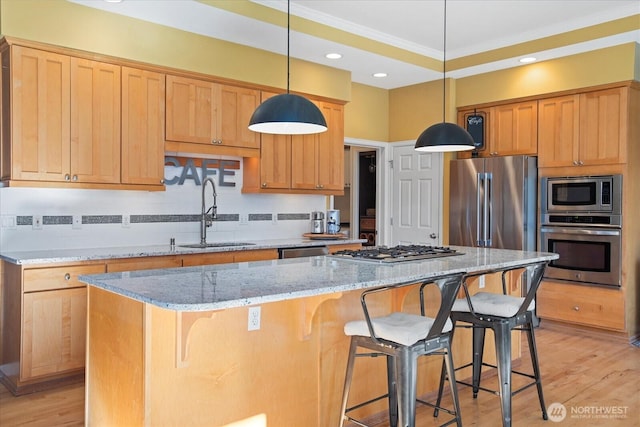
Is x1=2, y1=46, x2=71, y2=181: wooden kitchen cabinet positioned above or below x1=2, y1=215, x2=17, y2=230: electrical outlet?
above

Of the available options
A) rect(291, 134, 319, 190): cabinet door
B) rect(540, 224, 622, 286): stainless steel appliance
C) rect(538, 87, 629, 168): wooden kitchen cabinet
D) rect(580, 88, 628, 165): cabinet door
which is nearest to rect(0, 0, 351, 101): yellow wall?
rect(291, 134, 319, 190): cabinet door

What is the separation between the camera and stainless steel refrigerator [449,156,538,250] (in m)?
5.42

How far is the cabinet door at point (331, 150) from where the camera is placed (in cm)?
545

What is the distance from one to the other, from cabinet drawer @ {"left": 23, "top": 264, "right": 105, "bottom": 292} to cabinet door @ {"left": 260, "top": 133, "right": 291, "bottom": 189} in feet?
6.02

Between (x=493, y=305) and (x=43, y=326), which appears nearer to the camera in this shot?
(x=493, y=305)

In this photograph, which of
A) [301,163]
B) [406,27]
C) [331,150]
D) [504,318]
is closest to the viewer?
[504,318]

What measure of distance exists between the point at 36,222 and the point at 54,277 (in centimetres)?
67

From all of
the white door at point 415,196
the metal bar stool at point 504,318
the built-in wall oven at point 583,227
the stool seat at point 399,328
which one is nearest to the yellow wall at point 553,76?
the white door at point 415,196

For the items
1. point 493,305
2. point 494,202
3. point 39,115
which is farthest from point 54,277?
A: point 494,202

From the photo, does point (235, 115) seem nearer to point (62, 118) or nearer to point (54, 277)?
point (62, 118)

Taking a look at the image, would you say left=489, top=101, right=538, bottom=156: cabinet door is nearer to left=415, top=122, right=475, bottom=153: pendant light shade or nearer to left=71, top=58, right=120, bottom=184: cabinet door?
left=415, top=122, right=475, bottom=153: pendant light shade

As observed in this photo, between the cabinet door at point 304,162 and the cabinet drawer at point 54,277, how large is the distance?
2.17 m

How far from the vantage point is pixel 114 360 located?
231 centimetres

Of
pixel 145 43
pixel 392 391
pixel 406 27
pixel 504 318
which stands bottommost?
pixel 392 391
